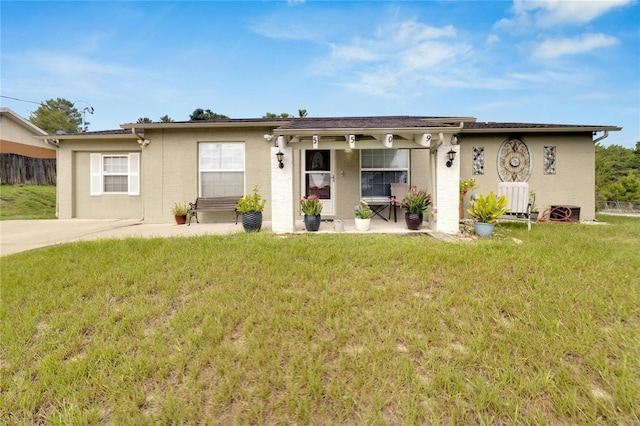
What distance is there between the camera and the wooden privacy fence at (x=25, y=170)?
484 inches

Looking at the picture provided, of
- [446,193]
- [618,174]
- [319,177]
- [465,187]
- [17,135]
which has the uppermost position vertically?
[17,135]

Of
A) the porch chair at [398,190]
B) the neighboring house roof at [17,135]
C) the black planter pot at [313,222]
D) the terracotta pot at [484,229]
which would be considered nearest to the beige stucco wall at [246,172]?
the porch chair at [398,190]

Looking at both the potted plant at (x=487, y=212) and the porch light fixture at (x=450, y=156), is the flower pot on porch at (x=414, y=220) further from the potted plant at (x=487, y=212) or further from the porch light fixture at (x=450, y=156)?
the porch light fixture at (x=450, y=156)

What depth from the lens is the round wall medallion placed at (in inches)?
329

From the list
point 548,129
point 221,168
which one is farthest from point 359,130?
point 548,129

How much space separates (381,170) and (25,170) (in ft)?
57.3

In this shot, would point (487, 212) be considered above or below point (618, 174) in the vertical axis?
below

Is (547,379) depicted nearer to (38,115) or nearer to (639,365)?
(639,365)

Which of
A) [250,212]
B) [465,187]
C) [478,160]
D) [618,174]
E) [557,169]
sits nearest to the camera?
[250,212]

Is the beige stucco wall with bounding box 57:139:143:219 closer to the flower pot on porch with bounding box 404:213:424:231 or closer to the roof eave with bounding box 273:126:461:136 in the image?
the roof eave with bounding box 273:126:461:136

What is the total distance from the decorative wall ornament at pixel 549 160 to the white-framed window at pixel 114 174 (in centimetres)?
1362

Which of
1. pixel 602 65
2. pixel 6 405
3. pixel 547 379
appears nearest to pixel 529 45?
pixel 602 65

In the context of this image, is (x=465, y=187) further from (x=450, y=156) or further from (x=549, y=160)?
(x=450, y=156)

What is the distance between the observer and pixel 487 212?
16.5ft
